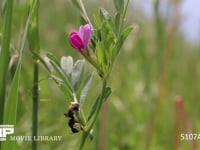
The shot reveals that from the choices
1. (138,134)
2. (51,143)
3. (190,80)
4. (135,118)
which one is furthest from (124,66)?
(51,143)

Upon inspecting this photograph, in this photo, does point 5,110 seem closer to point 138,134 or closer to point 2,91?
point 2,91

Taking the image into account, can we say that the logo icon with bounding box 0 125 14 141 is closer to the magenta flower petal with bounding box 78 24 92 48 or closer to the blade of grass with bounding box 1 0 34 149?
the blade of grass with bounding box 1 0 34 149

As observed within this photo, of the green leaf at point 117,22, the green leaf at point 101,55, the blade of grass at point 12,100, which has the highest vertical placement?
the green leaf at point 117,22

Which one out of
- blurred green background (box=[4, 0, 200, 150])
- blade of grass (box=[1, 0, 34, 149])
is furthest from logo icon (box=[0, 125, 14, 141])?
blurred green background (box=[4, 0, 200, 150])

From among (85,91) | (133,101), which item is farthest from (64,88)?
(133,101)

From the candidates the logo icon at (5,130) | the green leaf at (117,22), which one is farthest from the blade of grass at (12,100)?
the green leaf at (117,22)

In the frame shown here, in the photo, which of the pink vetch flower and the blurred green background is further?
the blurred green background

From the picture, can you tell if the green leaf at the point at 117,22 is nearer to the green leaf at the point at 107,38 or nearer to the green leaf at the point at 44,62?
the green leaf at the point at 107,38
